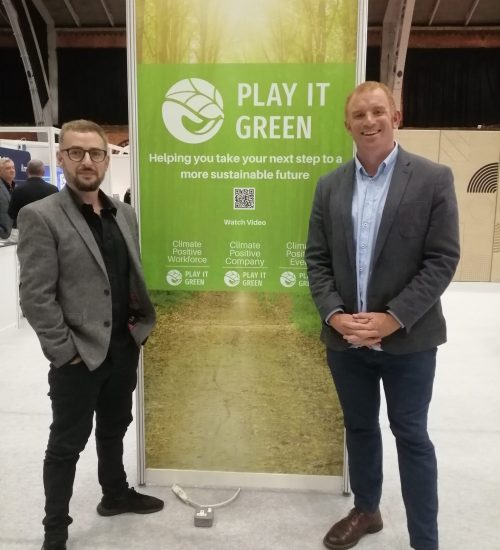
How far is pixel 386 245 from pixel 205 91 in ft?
3.38

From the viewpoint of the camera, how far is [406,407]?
1.88 m

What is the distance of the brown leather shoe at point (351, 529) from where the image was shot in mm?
2148

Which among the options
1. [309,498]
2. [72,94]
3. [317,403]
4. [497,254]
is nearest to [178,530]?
[309,498]

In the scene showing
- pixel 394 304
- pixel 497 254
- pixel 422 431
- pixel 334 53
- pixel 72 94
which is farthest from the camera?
pixel 72 94

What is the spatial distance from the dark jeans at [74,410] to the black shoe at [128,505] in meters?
0.29

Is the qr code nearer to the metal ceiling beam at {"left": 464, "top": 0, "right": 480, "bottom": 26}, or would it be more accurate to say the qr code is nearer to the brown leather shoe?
the brown leather shoe

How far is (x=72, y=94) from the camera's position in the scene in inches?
571

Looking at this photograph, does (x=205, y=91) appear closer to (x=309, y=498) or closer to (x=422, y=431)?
(x=422, y=431)

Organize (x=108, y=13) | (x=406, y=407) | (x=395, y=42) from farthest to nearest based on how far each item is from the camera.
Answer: (x=108, y=13), (x=395, y=42), (x=406, y=407)

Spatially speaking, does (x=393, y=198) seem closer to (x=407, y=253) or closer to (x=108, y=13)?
(x=407, y=253)

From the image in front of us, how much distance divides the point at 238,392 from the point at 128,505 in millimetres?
667

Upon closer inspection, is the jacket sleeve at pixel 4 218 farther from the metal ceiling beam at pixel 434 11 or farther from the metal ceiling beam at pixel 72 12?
the metal ceiling beam at pixel 434 11

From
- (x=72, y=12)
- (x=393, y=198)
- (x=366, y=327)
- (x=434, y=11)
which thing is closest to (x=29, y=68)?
(x=72, y=12)

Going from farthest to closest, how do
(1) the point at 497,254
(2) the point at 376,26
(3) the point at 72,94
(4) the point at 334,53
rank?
1. (3) the point at 72,94
2. (2) the point at 376,26
3. (1) the point at 497,254
4. (4) the point at 334,53
